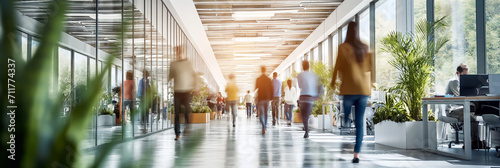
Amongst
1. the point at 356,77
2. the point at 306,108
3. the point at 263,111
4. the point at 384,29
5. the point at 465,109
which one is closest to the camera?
the point at 356,77

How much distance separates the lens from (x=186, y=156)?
44 centimetres

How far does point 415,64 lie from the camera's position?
616 centimetres

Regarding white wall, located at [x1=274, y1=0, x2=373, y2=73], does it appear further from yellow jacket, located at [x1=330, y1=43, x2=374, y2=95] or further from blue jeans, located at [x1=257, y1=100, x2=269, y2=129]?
yellow jacket, located at [x1=330, y1=43, x2=374, y2=95]

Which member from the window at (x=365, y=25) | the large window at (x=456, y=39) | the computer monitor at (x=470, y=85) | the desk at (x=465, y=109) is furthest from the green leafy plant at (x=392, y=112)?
the window at (x=365, y=25)

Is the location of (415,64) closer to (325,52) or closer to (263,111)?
(263,111)

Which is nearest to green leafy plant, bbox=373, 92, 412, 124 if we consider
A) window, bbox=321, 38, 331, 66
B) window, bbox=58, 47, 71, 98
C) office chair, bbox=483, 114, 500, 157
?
office chair, bbox=483, 114, 500, 157

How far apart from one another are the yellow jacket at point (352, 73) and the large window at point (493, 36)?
2.99 m

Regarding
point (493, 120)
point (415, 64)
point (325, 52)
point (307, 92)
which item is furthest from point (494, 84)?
point (325, 52)

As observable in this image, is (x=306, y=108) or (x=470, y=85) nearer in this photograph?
(x=470, y=85)

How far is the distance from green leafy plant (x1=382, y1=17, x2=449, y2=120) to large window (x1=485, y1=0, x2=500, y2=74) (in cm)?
76

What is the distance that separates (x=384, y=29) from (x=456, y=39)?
3.07 m

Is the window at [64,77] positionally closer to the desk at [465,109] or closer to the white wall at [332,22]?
the desk at [465,109]

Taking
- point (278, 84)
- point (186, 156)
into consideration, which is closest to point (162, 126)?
point (278, 84)

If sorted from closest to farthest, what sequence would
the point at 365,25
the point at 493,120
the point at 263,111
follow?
the point at 493,120 → the point at 263,111 → the point at 365,25
